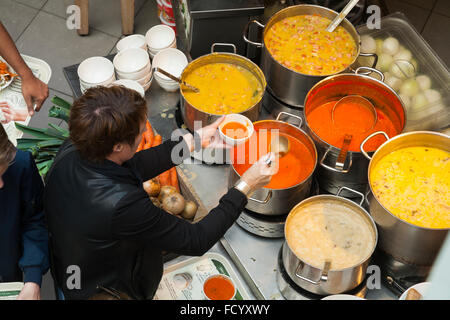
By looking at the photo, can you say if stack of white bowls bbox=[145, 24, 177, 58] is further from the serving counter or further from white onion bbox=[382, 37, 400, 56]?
white onion bbox=[382, 37, 400, 56]

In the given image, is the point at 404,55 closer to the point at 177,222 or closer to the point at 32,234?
the point at 177,222

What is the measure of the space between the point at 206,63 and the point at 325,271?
4.20ft

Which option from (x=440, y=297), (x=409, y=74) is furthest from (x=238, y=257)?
(x=440, y=297)

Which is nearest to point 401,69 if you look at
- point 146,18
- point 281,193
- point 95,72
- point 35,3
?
point 281,193

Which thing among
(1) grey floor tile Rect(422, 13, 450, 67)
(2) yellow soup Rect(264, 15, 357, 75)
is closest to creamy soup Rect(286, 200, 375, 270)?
(2) yellow soup Rect(264, 15, 357, 75)

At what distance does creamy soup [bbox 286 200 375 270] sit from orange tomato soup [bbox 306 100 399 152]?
0.33 m

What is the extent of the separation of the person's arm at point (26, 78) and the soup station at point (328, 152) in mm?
633

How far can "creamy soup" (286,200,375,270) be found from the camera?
1.92 m

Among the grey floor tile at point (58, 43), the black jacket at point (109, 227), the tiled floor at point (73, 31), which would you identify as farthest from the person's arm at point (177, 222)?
the grey floor tile at point (58, 43)

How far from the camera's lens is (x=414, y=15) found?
418 centimetres

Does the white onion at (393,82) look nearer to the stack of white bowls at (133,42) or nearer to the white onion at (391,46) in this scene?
the white onion at (391,46)

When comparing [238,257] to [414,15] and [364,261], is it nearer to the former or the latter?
[364,261]

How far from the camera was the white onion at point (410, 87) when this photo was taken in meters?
2.55

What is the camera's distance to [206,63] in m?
2.58
